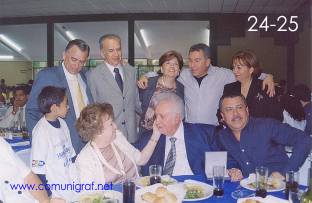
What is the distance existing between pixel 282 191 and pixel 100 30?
18.5 ft

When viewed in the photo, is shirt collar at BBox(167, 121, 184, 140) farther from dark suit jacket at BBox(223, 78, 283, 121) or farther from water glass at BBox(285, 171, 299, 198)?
water glass at BBox(285, 171, 299, 198)

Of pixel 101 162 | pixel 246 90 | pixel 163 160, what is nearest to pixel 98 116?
pixel 101 162

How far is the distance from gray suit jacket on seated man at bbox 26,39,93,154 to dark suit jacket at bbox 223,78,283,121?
3.47ft

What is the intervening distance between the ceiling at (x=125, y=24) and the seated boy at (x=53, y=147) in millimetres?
3380

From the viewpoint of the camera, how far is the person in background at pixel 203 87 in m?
2.58

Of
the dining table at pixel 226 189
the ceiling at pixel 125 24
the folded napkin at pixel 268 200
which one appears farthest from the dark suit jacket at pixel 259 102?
the ceiling at pixel 125 24

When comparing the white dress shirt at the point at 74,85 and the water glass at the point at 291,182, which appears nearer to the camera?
the water glass at the point at 291,182

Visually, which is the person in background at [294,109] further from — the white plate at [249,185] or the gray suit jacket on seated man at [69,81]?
the gray suit jacket on seated man at [69,81]

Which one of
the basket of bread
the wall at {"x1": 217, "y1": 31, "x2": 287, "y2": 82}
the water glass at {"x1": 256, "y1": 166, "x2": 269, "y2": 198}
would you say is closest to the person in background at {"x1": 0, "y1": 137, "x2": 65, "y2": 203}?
the basket of bread

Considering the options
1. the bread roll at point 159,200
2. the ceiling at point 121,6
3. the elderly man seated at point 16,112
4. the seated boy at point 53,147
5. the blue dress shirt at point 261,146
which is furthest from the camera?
the ceiling at point 121,6

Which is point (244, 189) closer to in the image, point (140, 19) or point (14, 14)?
point (140, 19)

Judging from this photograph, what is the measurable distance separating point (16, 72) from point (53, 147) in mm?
5547

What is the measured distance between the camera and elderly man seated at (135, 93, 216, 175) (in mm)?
1967

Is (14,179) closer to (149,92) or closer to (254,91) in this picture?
(149,92)
